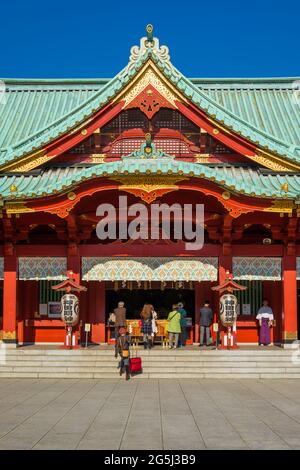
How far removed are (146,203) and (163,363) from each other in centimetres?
491

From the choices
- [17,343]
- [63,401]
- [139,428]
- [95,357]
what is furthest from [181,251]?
[139,428]

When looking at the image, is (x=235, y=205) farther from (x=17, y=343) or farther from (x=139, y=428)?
(x=139, y=428)

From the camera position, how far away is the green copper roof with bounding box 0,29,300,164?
804 inches

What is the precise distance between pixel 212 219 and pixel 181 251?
1.44 metres

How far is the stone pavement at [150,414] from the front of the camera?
9555mm

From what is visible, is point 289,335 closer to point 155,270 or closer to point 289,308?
point 289,308

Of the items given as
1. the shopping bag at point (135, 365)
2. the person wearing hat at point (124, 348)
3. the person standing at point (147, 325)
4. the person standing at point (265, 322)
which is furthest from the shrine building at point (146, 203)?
the person wearing hat at point (124, 348)

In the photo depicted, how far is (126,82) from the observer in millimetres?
20609

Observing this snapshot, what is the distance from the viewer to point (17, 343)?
20.3m

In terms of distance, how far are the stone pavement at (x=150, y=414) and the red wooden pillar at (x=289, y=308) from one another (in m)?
2.87

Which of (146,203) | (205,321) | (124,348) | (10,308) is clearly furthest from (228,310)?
(10,308)

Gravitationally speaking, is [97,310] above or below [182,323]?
above

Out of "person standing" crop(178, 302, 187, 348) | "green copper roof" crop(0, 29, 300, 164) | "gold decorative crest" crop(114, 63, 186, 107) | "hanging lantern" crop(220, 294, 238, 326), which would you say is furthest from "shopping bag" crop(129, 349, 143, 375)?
"gold decorative crest" crop(114, 63, 186, 107)

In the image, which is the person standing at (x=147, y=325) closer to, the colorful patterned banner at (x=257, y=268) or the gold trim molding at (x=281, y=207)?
the colorful patterned banner at (x=257, y=268)
